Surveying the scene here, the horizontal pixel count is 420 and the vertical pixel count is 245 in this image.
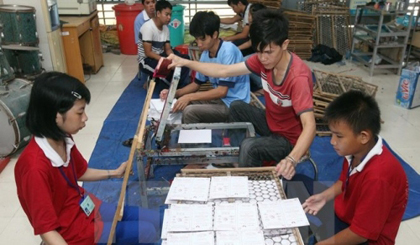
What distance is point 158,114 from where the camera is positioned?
269cm

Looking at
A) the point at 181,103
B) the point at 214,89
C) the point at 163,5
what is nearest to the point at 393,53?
the point at 163,5

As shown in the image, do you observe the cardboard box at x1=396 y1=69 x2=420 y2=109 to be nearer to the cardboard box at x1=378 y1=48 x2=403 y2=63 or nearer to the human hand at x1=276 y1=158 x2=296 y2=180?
the cardboard box at x1=378 y1=48 x2=403 y2=63

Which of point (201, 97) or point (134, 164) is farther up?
point (201, 97)

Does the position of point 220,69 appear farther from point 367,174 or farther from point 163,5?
point 163,5

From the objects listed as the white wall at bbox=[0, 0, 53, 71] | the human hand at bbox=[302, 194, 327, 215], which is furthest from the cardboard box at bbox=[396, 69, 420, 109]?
the white wall at bbox=[0, 0, 53, 71]

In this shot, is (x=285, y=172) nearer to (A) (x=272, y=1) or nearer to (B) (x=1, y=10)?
(B) (x=1, y=10)

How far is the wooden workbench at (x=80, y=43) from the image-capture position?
4.55 metres

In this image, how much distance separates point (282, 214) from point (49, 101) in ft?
3.30

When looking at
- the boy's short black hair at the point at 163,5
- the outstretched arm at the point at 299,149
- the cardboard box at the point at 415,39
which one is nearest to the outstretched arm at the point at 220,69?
the outstretched arm at the point at 299,149

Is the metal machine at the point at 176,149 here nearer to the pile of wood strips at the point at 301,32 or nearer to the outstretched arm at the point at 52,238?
the outstretched arm at the point at 52,238

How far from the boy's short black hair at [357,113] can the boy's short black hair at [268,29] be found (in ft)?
1.80

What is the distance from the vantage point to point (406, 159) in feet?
10.4

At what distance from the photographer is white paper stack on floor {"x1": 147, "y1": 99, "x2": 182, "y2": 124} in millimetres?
2680

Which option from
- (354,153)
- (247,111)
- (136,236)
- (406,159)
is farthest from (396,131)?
(136,236)
